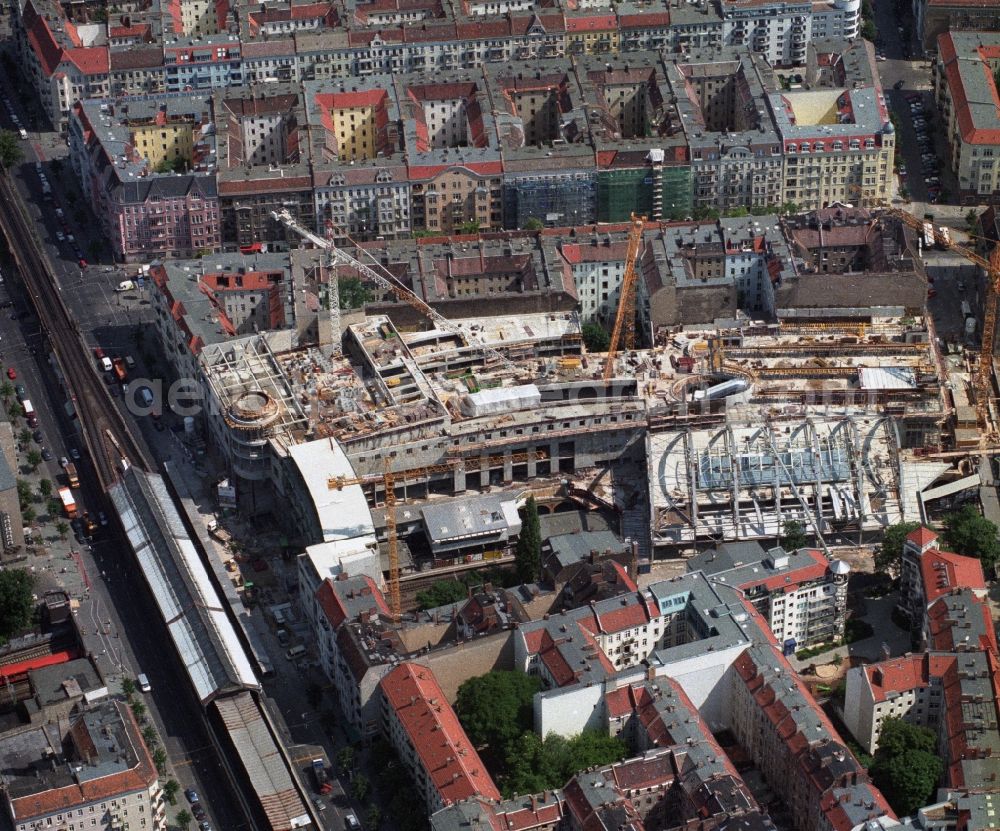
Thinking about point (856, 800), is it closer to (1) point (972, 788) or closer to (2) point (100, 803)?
(1) point (972, 788)

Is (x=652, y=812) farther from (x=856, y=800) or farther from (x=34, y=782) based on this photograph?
(x=34, y=782)

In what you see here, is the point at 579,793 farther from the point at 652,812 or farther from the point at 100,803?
the point at 100,803

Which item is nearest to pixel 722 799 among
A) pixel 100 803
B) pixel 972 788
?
pixel 972 788

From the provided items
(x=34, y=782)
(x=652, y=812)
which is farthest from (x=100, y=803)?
(x=652, y=812)

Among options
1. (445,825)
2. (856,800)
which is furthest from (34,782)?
(856,800)

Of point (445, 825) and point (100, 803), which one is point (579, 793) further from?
point (100, 803)

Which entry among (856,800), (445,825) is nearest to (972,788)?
(856,800)
